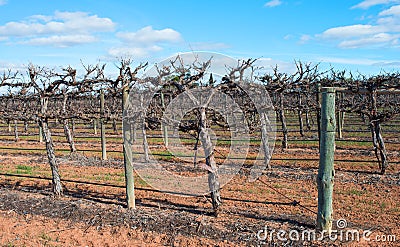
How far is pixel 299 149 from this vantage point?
14.7 meters

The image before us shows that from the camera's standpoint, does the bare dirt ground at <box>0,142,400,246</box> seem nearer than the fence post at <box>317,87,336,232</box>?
No

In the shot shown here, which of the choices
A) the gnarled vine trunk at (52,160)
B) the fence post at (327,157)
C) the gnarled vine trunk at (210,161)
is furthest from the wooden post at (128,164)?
the fence post at (327,157)

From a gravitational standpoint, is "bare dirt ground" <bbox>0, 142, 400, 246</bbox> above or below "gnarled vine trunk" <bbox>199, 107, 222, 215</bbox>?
below

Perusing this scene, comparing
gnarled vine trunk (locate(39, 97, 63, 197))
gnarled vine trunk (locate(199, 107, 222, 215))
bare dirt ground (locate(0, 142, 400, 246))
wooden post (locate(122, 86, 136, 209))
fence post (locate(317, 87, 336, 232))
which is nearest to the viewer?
fence post (locate(317, 87, 336, 232))

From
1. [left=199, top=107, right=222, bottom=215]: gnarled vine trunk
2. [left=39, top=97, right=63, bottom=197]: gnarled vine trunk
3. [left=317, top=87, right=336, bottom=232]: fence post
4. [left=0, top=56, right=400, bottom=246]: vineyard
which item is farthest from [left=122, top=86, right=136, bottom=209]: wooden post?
[left=317, top=87, right=336, bottom=232]: fence post

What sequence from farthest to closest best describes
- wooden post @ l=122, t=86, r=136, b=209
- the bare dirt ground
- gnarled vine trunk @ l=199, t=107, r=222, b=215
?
1. wooden post @ l=122, t=86, r=136, b=209
2. gnarled vine trunk @ l=199, t=107, r=222, b=215
3. the bare dirt ground

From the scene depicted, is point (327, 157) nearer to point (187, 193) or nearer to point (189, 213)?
point (189, 213)

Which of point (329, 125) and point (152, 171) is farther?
point (152, 171)

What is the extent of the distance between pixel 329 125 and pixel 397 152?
392 inches

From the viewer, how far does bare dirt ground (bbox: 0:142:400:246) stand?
16.8 feet

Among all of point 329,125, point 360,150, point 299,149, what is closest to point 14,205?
point 329,125

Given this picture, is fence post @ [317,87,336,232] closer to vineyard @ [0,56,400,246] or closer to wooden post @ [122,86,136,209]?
vineyard @ [0,56,400,246]

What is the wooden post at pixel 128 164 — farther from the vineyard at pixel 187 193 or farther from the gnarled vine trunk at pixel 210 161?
the gnarled vine trunk at pixel 210 161

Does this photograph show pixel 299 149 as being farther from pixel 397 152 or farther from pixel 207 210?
pixel 207 210
